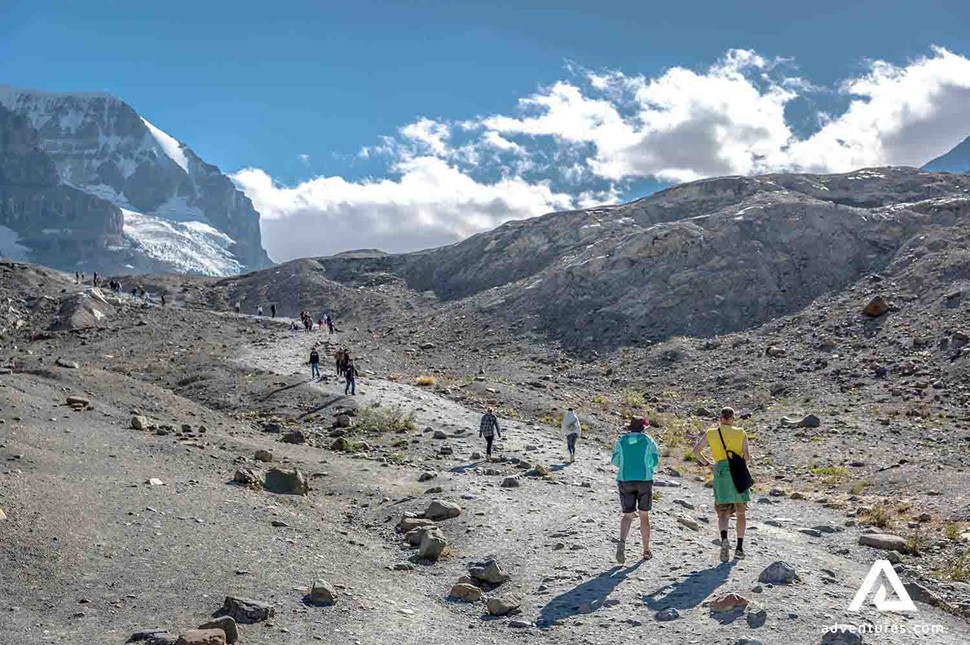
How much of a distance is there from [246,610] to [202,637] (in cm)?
115

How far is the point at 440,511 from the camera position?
44.1 ft

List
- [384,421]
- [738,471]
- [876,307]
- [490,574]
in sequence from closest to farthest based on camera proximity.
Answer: [490,574] < [738,471] < [384,421] < [876,307]

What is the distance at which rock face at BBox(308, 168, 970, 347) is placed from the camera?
48688 millimetres

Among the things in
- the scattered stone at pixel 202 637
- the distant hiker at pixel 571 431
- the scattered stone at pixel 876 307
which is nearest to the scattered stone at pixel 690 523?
the distant hiker at pixel 571 431

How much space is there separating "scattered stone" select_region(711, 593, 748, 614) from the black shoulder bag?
2060 mm

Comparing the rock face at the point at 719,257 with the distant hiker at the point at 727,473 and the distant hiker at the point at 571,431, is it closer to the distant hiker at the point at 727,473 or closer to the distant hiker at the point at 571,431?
the distant hiker at the point at 571,431

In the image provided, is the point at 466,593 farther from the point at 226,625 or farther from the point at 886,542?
the point at 886,542

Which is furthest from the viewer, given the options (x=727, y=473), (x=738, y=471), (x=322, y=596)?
(x=727, y=473)

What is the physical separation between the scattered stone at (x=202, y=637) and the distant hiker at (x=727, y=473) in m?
6.12

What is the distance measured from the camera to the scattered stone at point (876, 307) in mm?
40219

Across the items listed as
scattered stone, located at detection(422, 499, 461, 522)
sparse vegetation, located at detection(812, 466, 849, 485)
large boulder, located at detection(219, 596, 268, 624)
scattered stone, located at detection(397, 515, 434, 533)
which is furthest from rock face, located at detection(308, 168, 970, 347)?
large boulder, located at detection(219, 596, 268, 624)

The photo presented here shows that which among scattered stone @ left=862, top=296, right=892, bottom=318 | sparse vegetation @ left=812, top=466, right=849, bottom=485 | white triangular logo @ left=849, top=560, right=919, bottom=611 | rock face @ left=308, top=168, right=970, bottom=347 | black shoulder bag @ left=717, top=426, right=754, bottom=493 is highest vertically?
rock face @ left=308, top=168, right=970, bottom=347

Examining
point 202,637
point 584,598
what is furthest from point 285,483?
point 202,637

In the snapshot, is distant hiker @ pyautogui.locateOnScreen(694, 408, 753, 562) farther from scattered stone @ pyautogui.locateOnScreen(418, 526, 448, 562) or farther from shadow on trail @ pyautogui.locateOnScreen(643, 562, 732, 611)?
scattered stone @ pyautogui.locateOnScreen(418, 526, 448, 562)
